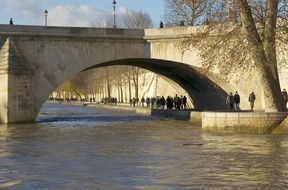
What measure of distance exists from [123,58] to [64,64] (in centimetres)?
364

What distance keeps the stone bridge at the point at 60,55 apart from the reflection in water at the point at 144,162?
890 centimetres

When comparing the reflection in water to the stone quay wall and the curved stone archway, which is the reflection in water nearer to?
the stone quay wall

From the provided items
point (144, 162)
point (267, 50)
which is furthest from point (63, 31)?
point (144, 162)

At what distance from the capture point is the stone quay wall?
2434 centimetres

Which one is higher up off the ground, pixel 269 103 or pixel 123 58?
pixel 123 58

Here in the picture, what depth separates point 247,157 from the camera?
16.3m

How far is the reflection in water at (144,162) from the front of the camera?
12.3m

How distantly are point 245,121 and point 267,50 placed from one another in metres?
3.10

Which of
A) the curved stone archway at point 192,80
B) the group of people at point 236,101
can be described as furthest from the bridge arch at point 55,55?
the group of people at point 236,101

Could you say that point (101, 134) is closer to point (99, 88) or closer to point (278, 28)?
point (278, 28)

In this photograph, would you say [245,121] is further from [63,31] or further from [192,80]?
[192,80]

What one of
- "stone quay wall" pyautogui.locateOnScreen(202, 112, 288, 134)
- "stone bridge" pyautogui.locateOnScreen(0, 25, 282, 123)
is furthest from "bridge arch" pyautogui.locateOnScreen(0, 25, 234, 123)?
"stone quay wall" pyautogui.locateOnScreen(202, 112, 288, 134)

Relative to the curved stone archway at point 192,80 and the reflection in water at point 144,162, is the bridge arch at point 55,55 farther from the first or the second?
the reflection in water at point 144,162

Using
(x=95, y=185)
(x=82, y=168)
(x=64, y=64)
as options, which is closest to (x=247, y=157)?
(x=82, y=168)
